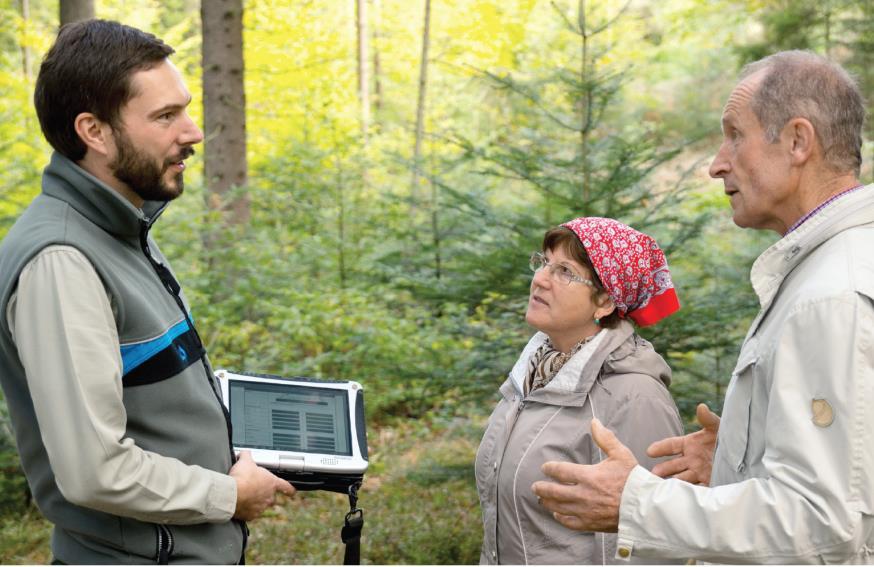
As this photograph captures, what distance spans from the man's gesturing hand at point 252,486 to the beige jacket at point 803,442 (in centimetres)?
96

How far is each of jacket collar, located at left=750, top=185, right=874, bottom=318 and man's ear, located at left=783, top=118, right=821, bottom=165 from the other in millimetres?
134

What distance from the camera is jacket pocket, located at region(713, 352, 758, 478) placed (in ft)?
6.73

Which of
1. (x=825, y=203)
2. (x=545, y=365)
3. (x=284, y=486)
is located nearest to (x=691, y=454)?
(x=545, y=365)

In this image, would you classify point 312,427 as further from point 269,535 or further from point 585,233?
point 269,535

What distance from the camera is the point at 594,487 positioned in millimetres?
2104

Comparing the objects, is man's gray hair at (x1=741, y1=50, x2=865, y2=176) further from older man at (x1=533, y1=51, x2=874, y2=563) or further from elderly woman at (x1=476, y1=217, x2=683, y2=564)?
elderly woman at (x1=476, y1=217, x2=683, y2=564)

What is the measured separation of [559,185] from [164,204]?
3.45 m

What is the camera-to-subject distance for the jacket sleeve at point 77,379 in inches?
77.4

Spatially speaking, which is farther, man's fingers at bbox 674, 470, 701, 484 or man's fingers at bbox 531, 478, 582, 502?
man's fingers at bbox 674, 470, 701, 484

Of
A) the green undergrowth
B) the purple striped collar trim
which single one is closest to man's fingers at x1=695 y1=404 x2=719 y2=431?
the purple striped collar trim

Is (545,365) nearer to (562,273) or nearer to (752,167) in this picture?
(562,273)

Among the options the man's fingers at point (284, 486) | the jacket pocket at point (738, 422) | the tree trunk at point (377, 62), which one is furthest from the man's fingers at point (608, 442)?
the tree trunk at point (377, 62)

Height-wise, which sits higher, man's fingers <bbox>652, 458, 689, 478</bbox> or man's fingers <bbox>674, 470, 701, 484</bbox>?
man's fingers <bbox>652, 458, 689, 478</bbox>

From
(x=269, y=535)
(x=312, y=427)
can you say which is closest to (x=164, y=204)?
(x=312, y=427)
